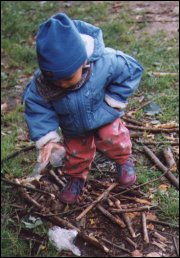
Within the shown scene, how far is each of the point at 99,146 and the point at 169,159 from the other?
87cm

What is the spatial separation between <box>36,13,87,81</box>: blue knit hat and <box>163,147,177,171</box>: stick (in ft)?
4.89

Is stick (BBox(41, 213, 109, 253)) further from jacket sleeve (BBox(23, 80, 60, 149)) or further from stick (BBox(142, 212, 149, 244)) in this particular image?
jacket sleeve (BBox(23, 80, 60, 149))

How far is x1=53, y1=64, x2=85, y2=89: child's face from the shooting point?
2.83m

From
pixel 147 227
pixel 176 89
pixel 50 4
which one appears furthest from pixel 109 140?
pixel 50 4

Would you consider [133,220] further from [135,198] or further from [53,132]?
[53,132]

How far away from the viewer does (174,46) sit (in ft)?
20.3

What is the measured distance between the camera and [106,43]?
6496 millimetres

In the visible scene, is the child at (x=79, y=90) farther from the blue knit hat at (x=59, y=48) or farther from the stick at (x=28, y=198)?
the stick at (x=28, y=198)

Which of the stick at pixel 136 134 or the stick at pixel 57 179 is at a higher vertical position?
the stick at pixel 57 179

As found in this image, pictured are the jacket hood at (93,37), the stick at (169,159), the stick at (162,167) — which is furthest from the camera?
the stick at (169,159)

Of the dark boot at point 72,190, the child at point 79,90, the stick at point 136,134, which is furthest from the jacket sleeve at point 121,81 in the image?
the stick at point 136,134

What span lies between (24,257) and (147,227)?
0.88 meters

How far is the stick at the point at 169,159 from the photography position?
3.88 m

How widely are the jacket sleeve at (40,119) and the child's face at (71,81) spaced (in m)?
0.18
